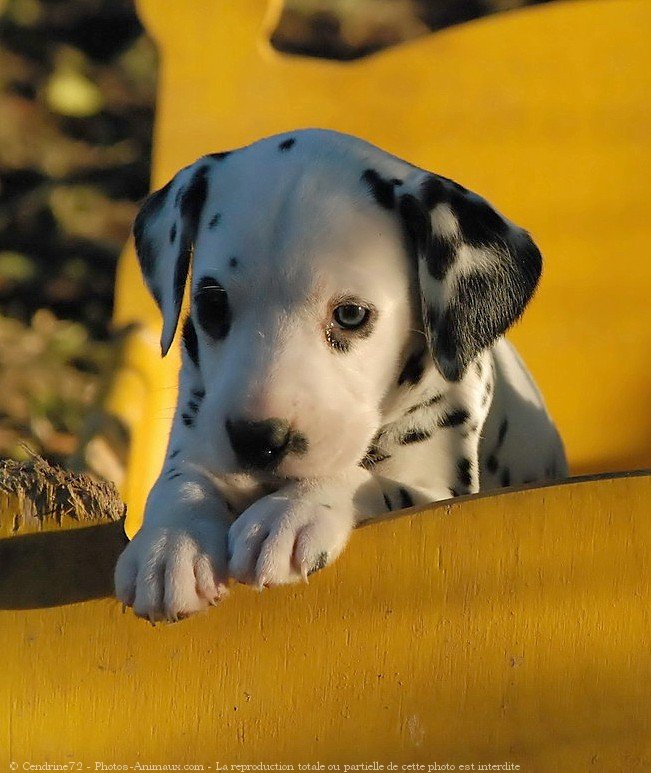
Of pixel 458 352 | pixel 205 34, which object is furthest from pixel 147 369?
pixel 458 352

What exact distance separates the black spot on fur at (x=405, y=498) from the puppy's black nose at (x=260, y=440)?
0.35 metres

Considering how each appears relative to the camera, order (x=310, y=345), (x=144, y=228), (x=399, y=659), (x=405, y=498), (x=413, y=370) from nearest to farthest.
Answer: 1. (x=399, y=659)
2. (x=310, y=345)
3. (x=405, y=498)
4. (x=413, y=370)
5. (x=144, y=228)

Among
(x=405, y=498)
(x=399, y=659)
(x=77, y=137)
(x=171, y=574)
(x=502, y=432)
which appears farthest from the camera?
(x=77, y=137)

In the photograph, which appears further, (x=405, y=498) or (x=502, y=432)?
(x=502, y=432)

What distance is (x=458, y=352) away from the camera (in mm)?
2523

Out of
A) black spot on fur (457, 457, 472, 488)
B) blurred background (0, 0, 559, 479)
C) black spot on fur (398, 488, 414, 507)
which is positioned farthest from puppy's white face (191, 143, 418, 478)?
blurred background (0, 0, 559, 479)

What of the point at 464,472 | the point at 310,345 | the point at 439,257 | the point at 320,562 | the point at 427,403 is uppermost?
the point at 439,257

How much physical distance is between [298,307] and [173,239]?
0.46 metres

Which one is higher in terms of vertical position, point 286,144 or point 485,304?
point 286,144

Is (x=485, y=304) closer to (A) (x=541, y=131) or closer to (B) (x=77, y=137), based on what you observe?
(A) (x=541, y=131)

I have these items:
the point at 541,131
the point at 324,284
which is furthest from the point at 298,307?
the point at 541,131

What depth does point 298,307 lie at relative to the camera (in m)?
2.41

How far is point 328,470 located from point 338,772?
525 mm

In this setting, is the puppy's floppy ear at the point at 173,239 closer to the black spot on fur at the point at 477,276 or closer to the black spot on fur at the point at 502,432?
the black spot on fur at the point at 477,276
